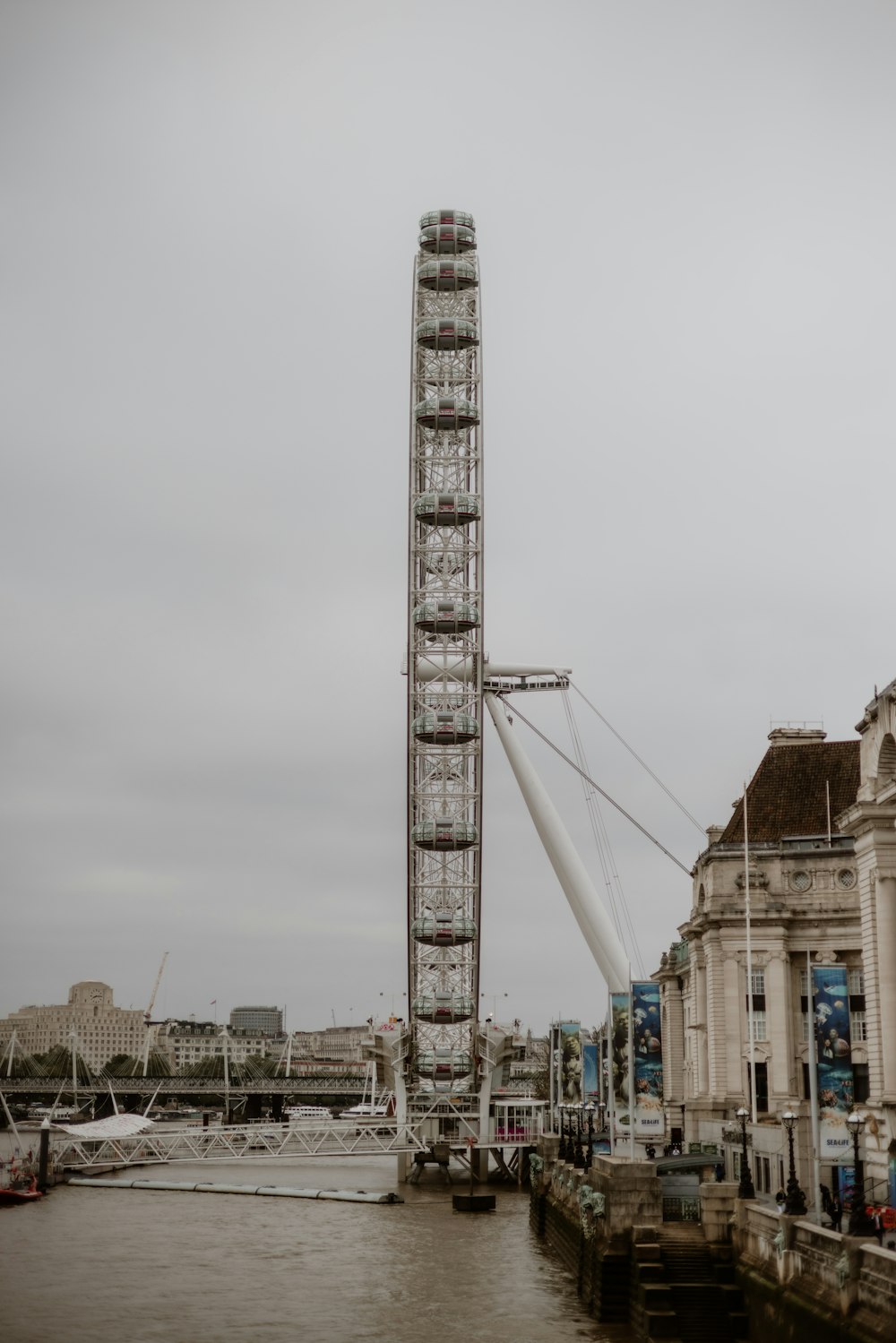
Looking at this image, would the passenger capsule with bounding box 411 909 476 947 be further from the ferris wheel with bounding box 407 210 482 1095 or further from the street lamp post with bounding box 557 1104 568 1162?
the street lamp post with bounding box 557 1104 568 1162

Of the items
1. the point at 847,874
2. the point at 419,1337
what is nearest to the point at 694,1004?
the point at 847,874

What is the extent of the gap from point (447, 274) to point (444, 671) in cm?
2513

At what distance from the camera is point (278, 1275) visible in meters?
51.9

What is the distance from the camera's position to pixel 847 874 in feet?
263

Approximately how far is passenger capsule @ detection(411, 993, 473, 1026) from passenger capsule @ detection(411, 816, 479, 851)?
8.92 metres

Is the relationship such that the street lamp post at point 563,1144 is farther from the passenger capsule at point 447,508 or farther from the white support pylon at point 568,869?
the passenger capsule at point 447,508

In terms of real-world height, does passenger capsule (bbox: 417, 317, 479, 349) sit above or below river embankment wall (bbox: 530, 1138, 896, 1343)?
above

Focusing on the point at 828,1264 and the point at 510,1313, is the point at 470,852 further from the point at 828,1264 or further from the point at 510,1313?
the point at 828,1264

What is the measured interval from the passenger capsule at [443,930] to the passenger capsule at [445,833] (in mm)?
4067

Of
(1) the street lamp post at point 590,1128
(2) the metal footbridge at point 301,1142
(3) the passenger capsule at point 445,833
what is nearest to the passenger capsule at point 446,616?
(3) the passenger capsule at point 445,833

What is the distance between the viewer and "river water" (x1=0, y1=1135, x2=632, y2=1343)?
41.6 m

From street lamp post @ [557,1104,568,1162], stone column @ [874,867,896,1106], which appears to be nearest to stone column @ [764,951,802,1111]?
street lamp post @ [557,1104,568,1162]

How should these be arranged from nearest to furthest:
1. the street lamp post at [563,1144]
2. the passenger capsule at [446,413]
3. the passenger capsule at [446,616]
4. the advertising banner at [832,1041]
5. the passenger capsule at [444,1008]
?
the advertising banner at [832,1041], the street lamp post at [563,1144], the passenger capsule at [444,1008], the passenger capsule at [446,616], the passenger capsule at [446,413]

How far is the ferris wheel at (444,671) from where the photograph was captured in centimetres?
9675
